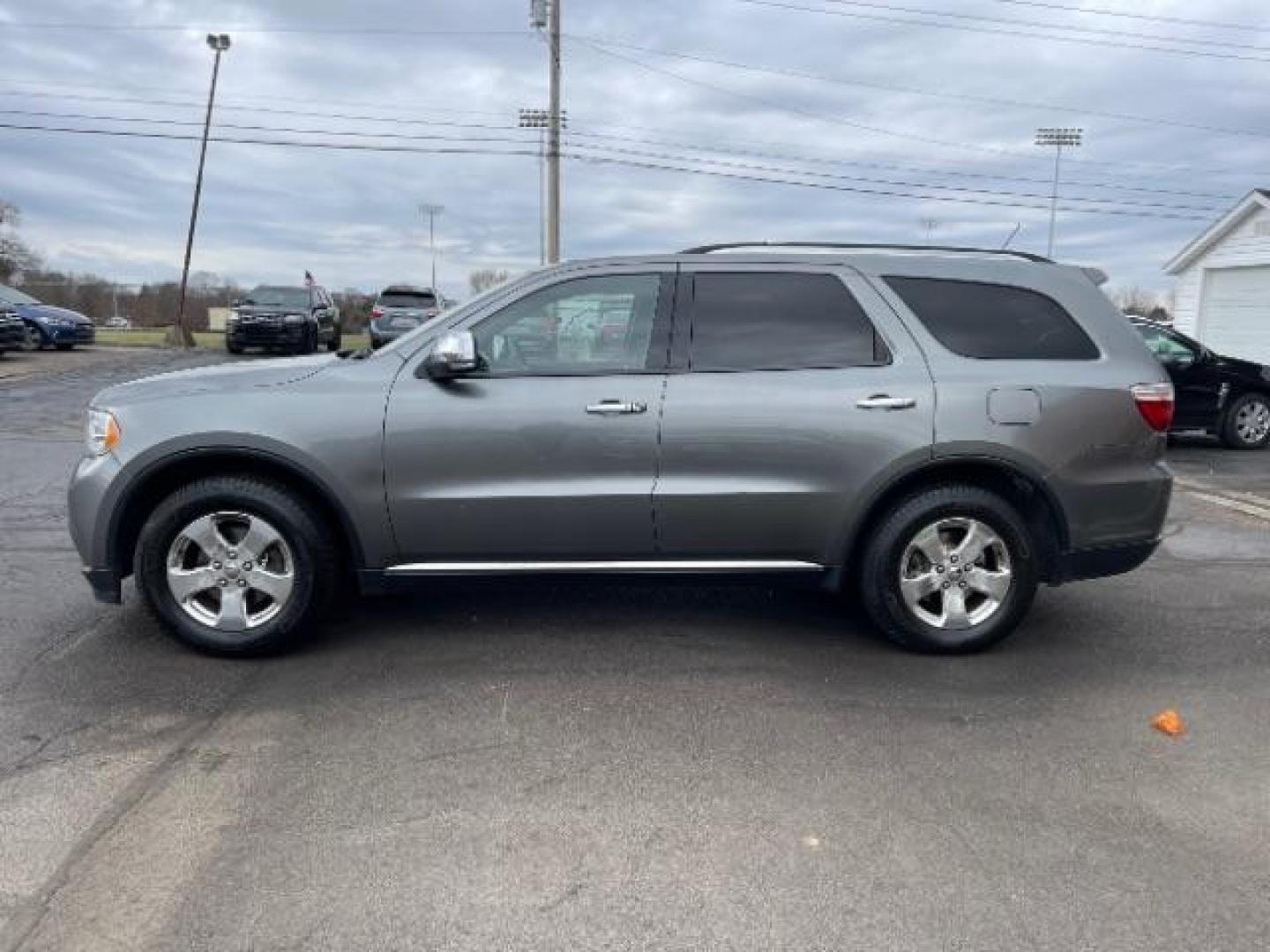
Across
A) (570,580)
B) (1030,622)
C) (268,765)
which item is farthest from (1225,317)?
(268,765)

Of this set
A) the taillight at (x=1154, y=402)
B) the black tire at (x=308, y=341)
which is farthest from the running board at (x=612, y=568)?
the black tire at (x=308, y=341)

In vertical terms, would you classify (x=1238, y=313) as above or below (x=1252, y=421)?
above

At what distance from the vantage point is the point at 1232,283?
22609 millimetres

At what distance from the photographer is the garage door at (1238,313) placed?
21219mm

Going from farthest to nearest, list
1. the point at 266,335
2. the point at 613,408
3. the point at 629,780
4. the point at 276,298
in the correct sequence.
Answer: the point at 276,298 → the point at 266,335 → the point at 613,408 → the point at 629,780

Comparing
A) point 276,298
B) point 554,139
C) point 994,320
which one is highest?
point 554,139

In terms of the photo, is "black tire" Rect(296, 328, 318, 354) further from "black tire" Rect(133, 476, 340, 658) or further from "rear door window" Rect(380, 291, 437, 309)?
"black tire" Rect(133, 476, 340, 658)

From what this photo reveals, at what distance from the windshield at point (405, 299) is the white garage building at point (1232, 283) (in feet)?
61.8

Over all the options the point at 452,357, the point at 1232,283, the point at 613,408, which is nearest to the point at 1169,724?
the point at 613,408

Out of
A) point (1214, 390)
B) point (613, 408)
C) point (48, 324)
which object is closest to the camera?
point (613, 408)

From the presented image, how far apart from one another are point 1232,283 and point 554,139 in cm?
1677

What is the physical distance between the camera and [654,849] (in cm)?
295

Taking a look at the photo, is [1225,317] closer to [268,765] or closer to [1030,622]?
[1030,622]

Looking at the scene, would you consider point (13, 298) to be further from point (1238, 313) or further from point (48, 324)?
point (1238, 313)
